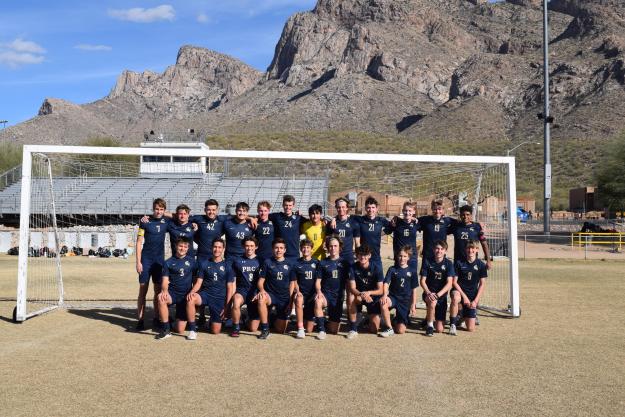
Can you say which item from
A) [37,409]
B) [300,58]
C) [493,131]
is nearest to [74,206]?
[37,409]

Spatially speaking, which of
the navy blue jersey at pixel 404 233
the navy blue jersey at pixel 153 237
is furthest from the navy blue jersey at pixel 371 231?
the navy blue jersey at pixel 153 237

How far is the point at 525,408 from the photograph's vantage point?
4934mm

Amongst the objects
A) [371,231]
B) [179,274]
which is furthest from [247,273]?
[371,231]

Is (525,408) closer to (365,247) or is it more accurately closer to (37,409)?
(365,247)

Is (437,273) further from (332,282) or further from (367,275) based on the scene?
(332,282)

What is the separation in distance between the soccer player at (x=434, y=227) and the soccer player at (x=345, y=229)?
1.05 metres

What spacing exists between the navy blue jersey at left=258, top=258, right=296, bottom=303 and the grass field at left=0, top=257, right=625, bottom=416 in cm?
59

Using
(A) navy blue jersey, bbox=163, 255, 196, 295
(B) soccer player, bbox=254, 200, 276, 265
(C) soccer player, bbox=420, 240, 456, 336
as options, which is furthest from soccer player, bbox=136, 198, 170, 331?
(C) soccer player, bbox=420, 240, 456, 336

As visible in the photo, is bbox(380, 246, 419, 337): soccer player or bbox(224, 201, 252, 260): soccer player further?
bbox(224, 201, 252, 260): soccer player

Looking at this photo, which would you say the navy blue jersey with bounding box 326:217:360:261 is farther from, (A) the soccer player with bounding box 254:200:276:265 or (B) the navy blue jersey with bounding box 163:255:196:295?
(B) the navy blue jersey with bounding box 163:255:196:295

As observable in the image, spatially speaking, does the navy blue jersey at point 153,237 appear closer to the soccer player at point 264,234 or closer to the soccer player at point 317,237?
the soccer player at point 264,234

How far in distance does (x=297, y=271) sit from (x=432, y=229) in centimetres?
219

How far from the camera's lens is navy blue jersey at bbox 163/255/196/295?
7.82m

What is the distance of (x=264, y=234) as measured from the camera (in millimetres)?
8242
